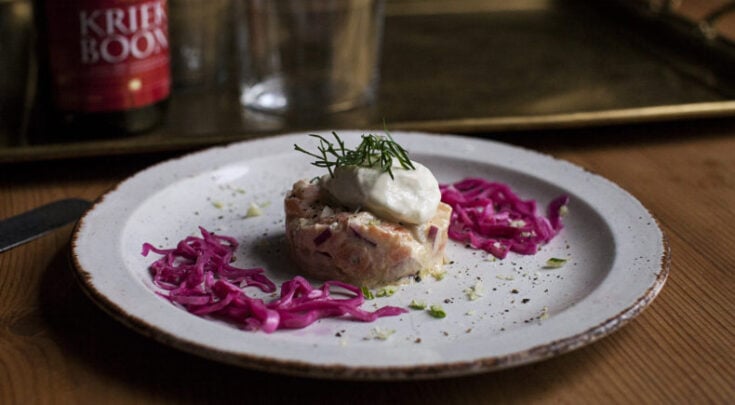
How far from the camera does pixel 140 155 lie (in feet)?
5.43

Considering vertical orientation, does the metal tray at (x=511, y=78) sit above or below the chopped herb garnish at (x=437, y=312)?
below

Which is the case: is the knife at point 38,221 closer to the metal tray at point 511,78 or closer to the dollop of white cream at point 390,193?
the metal tray at point 511,78

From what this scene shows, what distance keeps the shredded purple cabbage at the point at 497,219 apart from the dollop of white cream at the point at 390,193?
5.6 inches

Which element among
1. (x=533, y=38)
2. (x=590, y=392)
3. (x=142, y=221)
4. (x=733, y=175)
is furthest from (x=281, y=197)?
(x=533, y=38)

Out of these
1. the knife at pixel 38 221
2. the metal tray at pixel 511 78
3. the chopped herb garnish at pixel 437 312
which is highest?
the chopped herb garnish at pixel 437 312

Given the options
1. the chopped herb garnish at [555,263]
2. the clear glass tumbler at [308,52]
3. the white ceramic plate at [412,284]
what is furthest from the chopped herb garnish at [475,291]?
the clear glass tumbler at [308,52]

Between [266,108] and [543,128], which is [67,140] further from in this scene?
[543,128]

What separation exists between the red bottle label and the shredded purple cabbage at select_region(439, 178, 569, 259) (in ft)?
1.84

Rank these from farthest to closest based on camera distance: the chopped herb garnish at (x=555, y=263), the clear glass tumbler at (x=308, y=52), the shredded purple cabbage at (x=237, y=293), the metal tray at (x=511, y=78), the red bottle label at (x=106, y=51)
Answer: the clear glass tumbler at (x=308, y=52), the metal tray at (x=511, y=78), the red bottle label at (x=106, y=51), the chopped herb garnish at (x=555, y=263), the shredded purple cabbage at (x=237, y=293)

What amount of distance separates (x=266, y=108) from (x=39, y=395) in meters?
0.94

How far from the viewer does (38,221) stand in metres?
1.35

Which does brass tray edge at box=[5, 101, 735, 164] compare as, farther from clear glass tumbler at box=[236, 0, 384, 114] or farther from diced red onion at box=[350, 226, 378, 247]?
diced red onion at box=[350, 226, 378, 247]

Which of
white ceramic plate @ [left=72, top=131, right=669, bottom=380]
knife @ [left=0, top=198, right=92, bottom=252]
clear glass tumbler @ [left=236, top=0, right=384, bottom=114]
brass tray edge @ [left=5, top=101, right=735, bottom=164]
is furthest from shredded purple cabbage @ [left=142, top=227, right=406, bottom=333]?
clear glass tumbler @ [left=236, top=0, right=384, bottom=114]

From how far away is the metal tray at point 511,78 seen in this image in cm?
164
